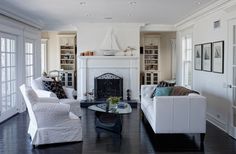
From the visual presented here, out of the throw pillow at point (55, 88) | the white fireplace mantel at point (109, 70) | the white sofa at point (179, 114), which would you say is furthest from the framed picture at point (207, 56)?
the throw pillow at point (55, 88)

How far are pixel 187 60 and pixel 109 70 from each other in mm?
2449

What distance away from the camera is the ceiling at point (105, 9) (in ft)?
18.5

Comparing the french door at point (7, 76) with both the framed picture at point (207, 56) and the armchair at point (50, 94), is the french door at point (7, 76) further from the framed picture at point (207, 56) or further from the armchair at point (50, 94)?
the framed picture at point (207, 56)

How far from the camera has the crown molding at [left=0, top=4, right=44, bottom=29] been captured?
593 cm

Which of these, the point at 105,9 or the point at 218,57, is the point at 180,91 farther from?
the point at 105,9

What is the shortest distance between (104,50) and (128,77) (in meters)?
1.16

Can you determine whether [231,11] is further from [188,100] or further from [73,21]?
[73,21]

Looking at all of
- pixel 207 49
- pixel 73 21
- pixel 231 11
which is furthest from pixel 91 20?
pixel 231 11

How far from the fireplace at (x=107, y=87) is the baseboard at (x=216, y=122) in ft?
10.7

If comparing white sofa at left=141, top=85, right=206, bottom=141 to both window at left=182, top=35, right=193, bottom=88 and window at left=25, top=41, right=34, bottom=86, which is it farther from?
window at left=25, top=41, right=34, bottom=86

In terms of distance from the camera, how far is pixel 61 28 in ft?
30.1

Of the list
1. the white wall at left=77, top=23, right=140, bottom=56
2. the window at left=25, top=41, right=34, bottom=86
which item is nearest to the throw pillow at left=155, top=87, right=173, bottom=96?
the white wall at left=77, top=23, right=140, bottom=56

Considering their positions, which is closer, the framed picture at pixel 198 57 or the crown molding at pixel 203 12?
the crown molding at pixel 203 12

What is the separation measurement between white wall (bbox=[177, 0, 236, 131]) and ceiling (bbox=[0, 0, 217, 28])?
0.36 meters
